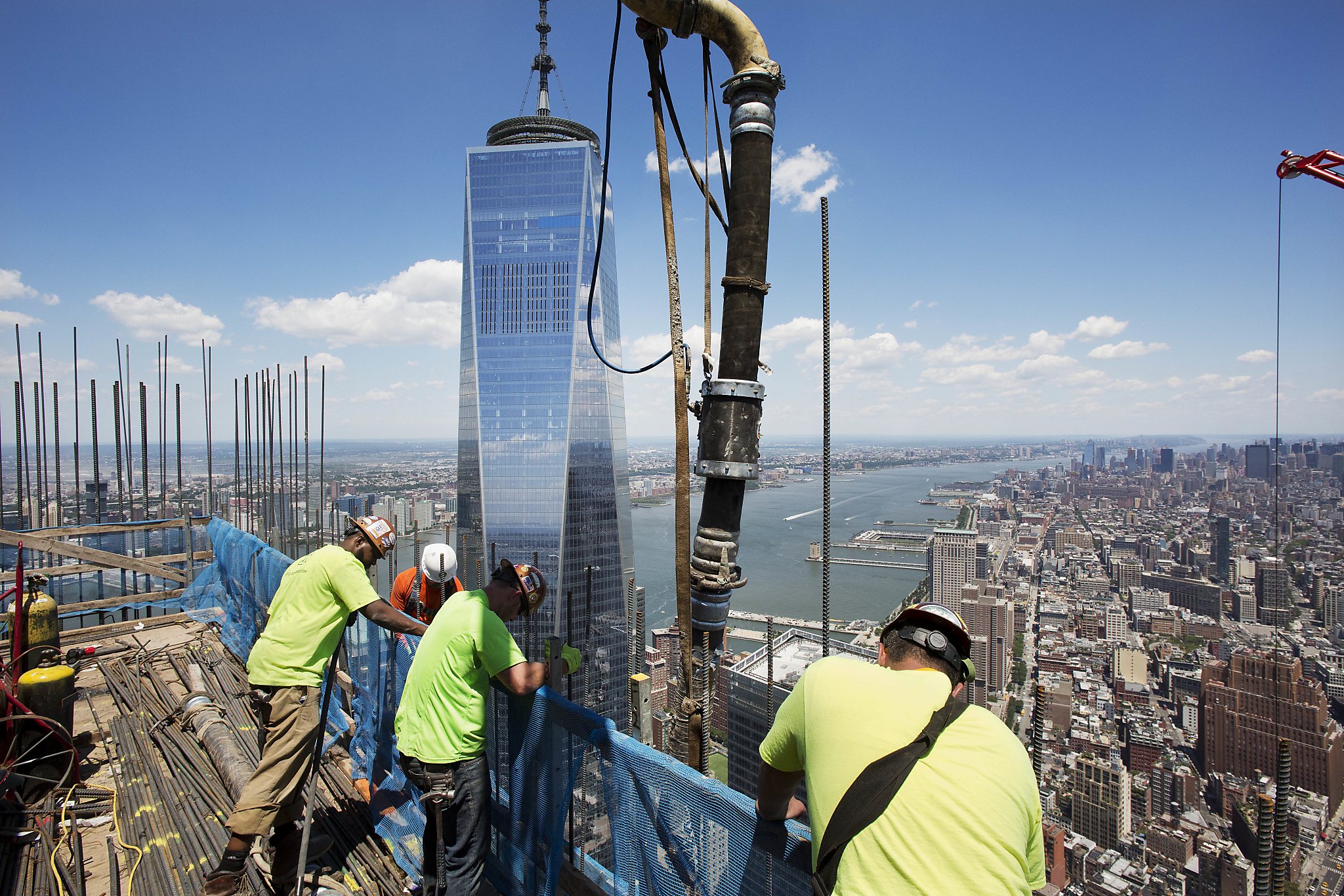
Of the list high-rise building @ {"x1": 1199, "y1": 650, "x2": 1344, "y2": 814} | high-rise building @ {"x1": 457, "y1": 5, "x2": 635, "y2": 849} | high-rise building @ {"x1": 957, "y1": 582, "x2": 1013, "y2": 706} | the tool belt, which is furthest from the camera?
high-rise building @ {"x1": 457, "y1": 5, "x2": 635, "y2": 849}

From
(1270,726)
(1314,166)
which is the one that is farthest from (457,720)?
(1270,726)

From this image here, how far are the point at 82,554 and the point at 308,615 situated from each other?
487 centimetres

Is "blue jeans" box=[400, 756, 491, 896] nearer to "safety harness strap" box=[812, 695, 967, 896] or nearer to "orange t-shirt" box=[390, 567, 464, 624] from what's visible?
"orange t-shirt" box=[390, 567, 464, 624]

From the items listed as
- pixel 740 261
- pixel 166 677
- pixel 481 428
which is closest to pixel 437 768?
pixel 740 261

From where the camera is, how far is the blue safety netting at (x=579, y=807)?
148cm

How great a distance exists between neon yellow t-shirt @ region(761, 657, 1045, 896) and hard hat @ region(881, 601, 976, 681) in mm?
84

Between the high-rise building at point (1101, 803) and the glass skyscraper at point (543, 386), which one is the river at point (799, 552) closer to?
the glass skyscraper at point (543, 386)

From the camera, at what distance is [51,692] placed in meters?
3.11

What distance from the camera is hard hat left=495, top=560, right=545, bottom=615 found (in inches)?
87.8

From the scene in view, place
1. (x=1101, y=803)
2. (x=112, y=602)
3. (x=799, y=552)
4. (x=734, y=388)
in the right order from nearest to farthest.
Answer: (x=734, y=388)
(x=112, y=602)
(x=1101, y=803)
(x=799, y=552)

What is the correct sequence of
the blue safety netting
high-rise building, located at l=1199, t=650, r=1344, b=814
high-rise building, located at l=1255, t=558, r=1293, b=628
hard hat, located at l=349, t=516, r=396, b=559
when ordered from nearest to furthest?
1. the blue safety netting
2. hard hat, located at l=349, t=516, r=396, b=559
3. high-rise building, located at l=1199, t=650, r=1344, b=814
4. high-rise building, located at l=1255, t=558, r=1293, b=628

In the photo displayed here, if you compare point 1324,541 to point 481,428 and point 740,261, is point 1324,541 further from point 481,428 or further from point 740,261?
point 481,428

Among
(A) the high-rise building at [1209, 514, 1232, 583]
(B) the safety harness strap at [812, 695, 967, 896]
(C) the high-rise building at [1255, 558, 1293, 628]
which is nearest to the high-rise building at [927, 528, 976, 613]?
(C) the high-rise building at [1255, 558, 1293, 628]

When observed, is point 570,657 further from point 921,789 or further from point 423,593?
point 921,789
